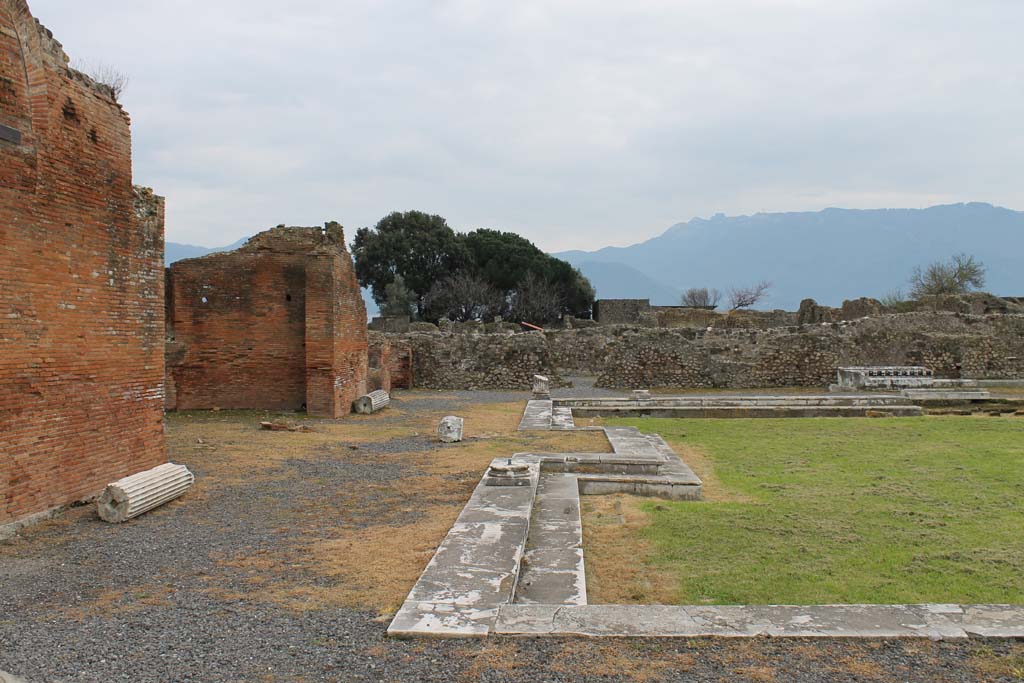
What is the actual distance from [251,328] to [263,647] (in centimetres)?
1166

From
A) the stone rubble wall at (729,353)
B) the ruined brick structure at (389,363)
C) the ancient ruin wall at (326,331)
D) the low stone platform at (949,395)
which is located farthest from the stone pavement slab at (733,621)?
the stone rubble wall at (729,353)

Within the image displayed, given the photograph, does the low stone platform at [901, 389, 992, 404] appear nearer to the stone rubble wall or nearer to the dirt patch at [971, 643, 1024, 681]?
the stone rubble wall

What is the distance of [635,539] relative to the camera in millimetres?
6020

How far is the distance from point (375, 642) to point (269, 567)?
1648mm

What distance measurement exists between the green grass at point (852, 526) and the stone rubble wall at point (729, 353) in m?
10.8

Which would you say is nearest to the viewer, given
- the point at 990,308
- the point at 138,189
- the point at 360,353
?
the point at 138,189

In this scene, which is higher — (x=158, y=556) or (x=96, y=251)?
(x=96, y=251)

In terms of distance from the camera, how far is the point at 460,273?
49594 millimetres

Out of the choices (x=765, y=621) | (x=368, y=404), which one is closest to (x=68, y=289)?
(x=765, y=621)

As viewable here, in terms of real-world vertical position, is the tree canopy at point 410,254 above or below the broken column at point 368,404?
above

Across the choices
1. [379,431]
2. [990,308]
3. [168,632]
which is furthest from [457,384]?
[990,308]

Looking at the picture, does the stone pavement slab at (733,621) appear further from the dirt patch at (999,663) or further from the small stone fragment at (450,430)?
the small stone fragment at (450,430)

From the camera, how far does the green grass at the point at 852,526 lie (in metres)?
4.77

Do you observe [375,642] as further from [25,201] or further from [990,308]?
[990,308]
